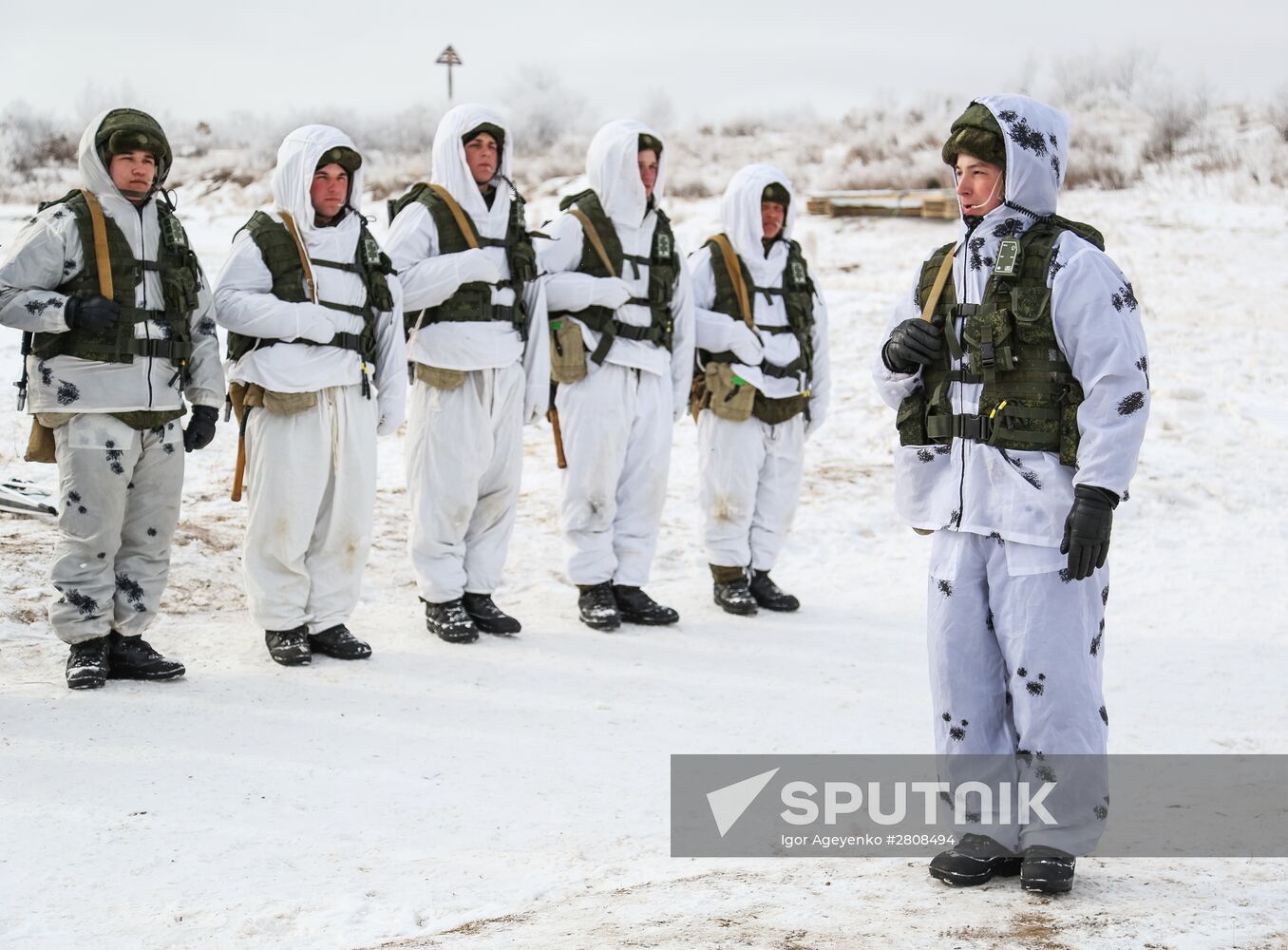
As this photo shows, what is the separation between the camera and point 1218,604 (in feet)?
24.8

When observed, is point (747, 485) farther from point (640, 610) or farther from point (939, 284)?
point (939, 284)

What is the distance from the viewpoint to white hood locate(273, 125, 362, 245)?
5816 millimetres

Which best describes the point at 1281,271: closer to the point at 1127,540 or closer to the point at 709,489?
the point at 1127,540

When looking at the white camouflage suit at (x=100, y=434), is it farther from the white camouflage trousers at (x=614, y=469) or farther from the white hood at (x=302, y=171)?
the white camouflage trousers at (x=614, y=469)

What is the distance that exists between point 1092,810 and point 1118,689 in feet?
8.84

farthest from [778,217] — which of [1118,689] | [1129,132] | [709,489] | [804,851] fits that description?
[1129,132]

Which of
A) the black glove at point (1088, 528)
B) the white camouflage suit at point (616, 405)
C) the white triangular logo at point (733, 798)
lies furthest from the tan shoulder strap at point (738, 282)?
the black glove at point (1088, 528)

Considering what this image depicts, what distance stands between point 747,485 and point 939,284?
11.5 ft

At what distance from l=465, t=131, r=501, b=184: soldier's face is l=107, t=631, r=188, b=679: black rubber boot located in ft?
8.73

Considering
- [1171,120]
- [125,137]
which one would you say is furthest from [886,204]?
[125,137]

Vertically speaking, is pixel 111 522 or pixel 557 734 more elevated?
pixel 111 522

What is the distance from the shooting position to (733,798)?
461cm

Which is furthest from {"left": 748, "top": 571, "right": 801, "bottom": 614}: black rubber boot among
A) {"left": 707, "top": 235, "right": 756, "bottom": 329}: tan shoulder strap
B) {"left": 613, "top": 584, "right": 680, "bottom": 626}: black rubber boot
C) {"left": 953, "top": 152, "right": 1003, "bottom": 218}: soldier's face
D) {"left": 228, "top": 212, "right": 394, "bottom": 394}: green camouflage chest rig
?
{"left": 953, "top": 152, "right": 1003, "bottom": 218}: soldier's face

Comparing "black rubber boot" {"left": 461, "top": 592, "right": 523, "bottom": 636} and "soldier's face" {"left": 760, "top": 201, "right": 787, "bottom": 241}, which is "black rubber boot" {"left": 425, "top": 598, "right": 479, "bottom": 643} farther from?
"soldier's face" {"left": 760, "top": 201, "right": 787, "bottom": 241}
